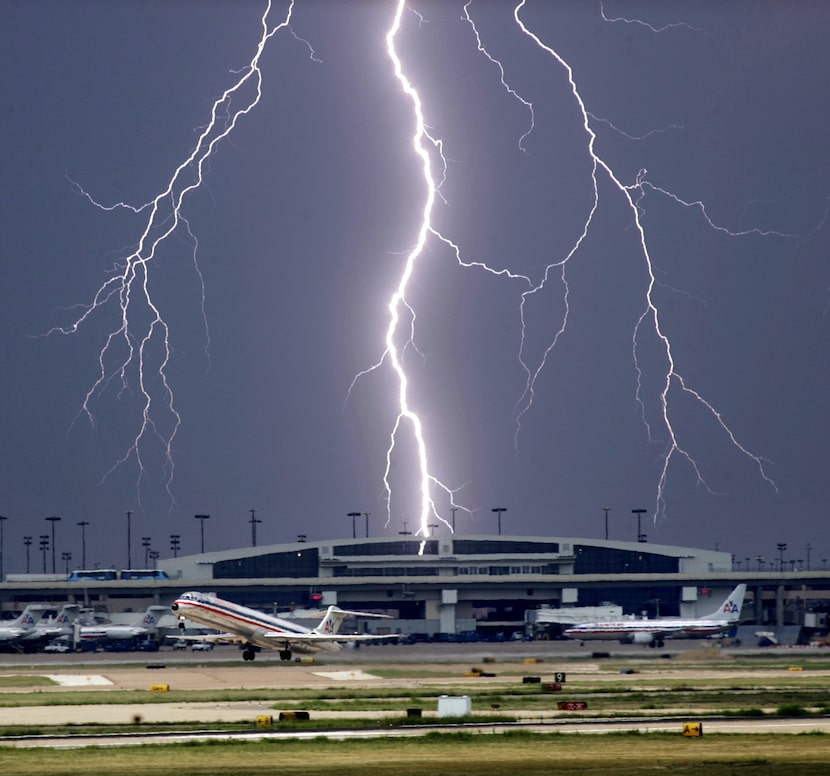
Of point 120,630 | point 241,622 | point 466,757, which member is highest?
point 241,622

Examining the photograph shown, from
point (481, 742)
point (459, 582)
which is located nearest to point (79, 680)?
point (481, 742)

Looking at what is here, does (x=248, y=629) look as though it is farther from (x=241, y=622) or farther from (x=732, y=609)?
(x=732, y=609)

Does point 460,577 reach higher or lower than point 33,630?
higher

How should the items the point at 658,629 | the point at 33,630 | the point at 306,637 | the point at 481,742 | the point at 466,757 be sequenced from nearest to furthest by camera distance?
the point at 466,757, the point at 481,742, the point at 306,637, the point at 33,630, the point at 658,629

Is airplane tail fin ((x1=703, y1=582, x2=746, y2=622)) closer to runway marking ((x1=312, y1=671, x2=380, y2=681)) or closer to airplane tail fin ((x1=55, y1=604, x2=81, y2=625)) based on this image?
runway marking ((x1=312, y1=671, x2=380, y2=681))

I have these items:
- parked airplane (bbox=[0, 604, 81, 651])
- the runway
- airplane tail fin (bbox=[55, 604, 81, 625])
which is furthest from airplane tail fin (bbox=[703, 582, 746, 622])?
airplane tail fin (bbox=[55, 604, 81, 625])

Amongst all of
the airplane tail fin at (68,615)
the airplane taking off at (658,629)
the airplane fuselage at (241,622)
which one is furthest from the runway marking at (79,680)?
the airplane taking off at (658,629)

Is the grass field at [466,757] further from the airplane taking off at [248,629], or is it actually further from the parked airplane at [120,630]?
the parked airplane at [120,630]
